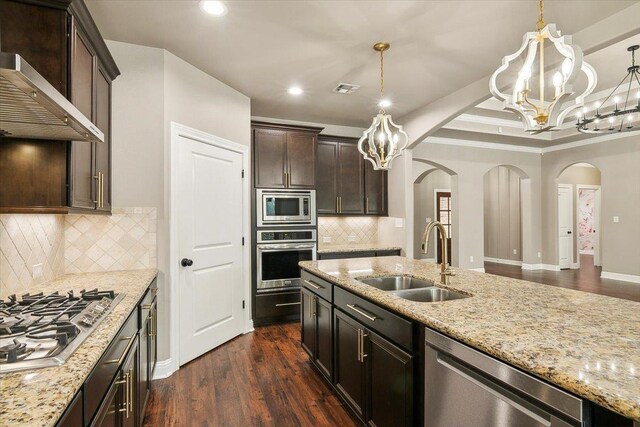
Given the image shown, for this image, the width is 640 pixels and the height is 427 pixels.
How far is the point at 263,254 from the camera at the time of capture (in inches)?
166

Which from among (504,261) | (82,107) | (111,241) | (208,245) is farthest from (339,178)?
(504,261)

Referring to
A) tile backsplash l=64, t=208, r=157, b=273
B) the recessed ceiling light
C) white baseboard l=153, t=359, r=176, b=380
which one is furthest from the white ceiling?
white baseboard l=153, t=359, r=176, b=380

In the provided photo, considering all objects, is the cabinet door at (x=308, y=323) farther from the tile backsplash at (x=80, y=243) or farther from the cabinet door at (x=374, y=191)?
the cabinet door at (x=374, y=191)

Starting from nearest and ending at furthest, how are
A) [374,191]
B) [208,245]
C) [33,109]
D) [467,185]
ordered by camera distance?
[33,109] < [208,245] < [374,191] < [467,185]

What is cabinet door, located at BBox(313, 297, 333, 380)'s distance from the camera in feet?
8.09

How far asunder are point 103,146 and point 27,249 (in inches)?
34.6

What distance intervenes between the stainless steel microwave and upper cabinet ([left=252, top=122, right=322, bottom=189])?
10 cm

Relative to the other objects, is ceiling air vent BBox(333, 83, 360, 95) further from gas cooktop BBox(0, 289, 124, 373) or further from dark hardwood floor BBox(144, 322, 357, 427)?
gas cooktop BBox(0, 289, 124, 373)

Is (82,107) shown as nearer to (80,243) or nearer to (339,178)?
(80,243)

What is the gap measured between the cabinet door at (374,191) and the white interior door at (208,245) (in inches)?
83.9

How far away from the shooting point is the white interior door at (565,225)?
26.7ft

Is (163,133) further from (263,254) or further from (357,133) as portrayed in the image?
(357,133)

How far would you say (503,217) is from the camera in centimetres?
916

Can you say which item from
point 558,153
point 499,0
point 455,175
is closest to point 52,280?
point 499,0
